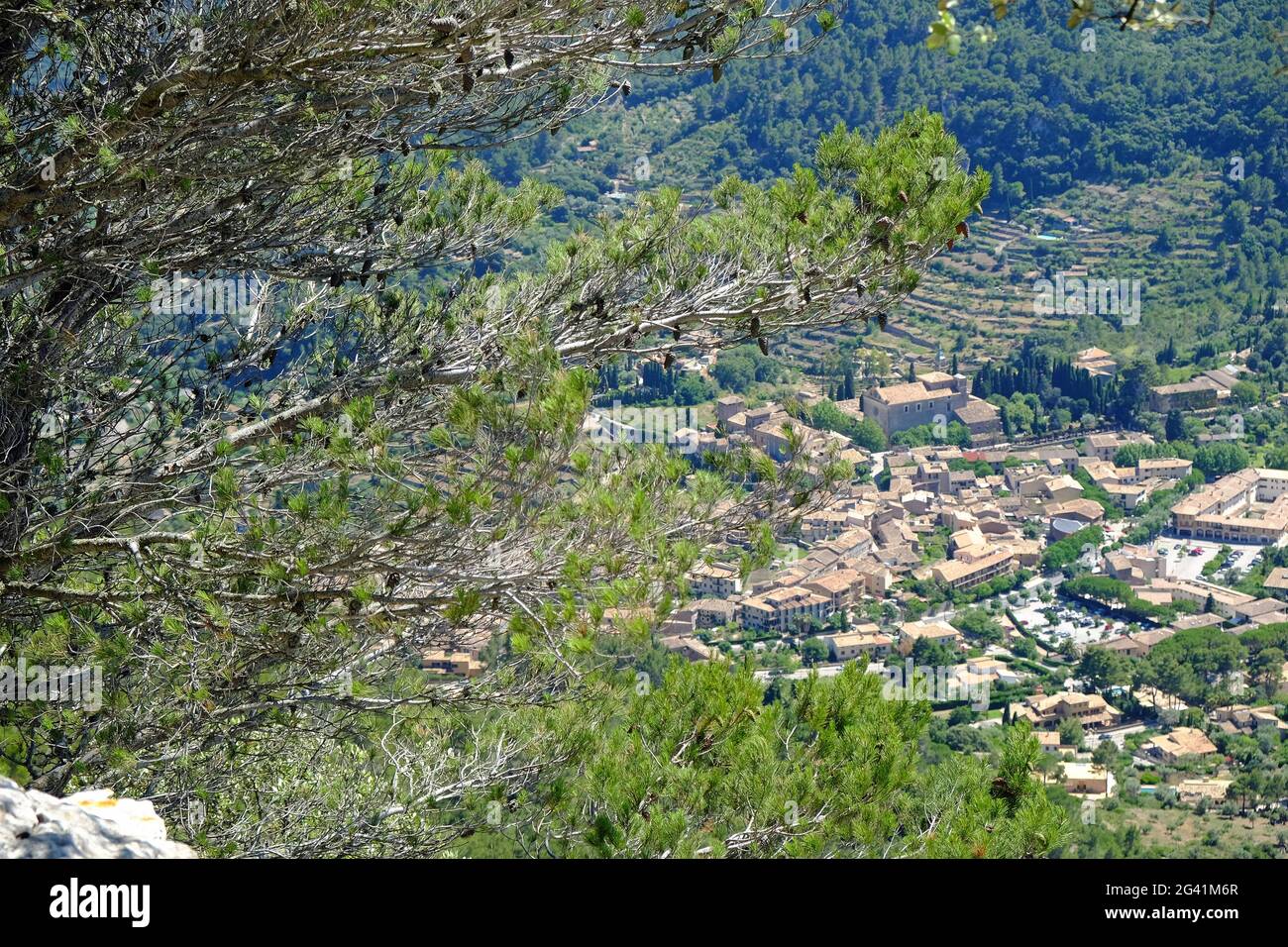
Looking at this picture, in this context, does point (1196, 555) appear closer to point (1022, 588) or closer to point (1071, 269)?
point (1022, 588)

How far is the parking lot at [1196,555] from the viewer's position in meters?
28.3

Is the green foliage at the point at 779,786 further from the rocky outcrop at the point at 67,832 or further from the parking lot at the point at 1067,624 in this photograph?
the parking lot at the point at 1067,624

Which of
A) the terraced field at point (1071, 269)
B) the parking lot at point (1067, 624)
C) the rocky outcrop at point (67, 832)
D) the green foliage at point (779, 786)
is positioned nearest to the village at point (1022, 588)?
the parking lot at point (1067, 624)

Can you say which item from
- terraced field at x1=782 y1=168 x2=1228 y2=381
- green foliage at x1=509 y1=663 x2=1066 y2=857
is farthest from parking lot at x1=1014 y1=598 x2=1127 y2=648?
green foliage at x1=509 y1=663 x2=1066 y2=857

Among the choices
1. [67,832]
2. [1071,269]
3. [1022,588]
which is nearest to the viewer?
[67,832]

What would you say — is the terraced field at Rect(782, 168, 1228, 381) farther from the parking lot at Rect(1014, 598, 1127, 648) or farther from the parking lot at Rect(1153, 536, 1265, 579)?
the parking lot at Rect(1014, 598, 1127, 648)

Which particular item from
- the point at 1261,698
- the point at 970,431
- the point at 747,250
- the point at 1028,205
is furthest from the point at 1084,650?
the point at 1028,205

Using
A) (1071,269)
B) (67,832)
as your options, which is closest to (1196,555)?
(1071,269)

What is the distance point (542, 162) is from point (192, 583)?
1577 inches

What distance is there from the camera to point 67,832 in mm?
2035

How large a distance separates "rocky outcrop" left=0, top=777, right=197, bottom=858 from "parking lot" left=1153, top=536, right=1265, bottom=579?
92.9 ft

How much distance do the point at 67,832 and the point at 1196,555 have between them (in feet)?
99.9

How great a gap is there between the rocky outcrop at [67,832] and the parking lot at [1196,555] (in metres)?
28.3

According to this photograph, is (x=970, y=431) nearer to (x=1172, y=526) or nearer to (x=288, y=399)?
(x=1172, y=526)
